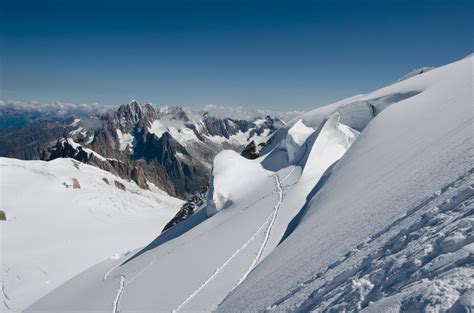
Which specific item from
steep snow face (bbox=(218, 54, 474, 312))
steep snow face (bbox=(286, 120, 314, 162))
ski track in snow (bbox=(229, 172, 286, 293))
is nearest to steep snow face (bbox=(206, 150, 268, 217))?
ski track in snow (bbox=(229, 172, 286, 293))

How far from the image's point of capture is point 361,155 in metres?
22.6

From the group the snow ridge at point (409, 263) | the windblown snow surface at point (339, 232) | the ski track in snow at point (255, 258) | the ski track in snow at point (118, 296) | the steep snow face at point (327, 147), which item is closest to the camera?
the snow ridge at point (409, 263)

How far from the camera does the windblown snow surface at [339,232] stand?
7.47 m

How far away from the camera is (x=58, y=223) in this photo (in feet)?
261

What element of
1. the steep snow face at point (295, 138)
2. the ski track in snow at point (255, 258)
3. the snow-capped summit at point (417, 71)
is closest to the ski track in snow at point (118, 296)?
the ski track in snow at point (255, 258)

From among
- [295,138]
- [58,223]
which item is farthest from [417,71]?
[58,223]

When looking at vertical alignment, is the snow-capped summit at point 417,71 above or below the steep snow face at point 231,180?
above

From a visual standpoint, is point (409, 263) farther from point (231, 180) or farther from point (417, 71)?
point (417, 71)

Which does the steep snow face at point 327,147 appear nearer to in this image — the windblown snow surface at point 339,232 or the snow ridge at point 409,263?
the windblown snow surface at point 339,232

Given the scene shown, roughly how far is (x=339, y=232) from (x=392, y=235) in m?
3.25

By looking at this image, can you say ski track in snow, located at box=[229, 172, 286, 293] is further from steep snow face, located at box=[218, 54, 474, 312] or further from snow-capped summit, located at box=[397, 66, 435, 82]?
snow-capped summit, located at box=[397, 66, 435, 82]

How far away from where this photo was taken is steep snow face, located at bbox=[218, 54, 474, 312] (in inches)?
264

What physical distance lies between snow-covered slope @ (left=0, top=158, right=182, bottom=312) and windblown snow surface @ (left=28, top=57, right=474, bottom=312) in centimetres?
1944

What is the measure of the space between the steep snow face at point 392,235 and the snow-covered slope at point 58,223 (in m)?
32.4
